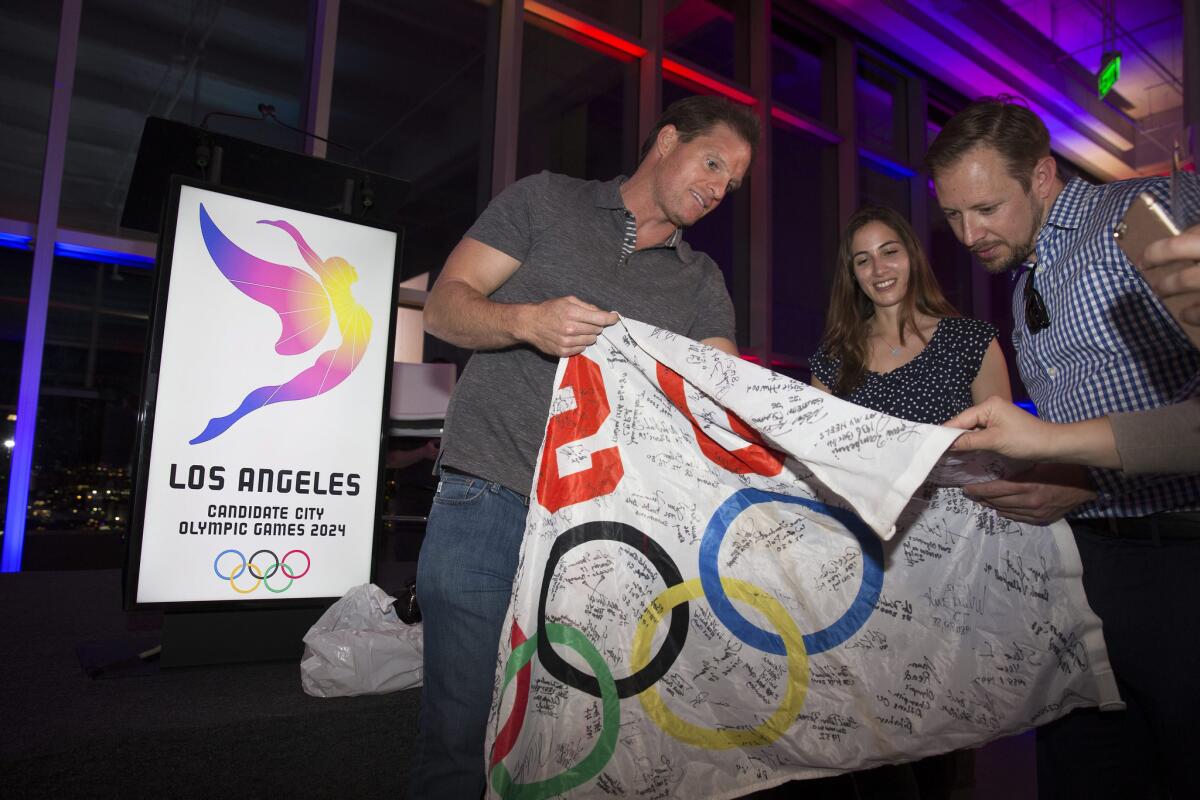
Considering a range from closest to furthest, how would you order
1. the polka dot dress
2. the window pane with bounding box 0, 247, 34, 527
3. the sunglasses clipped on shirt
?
the sunglasses clipped on shirt, the polka dot dress, the window pane with bounding box 0, 247, 34, 527

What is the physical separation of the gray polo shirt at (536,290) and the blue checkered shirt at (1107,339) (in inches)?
25.3

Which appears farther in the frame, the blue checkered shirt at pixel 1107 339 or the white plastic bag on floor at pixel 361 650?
the white plastic bag on floor at pixel 361 650

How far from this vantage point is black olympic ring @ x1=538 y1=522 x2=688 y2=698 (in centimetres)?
108

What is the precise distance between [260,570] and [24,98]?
3.22 m

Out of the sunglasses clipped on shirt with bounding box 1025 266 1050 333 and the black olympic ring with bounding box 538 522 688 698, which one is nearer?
the black olympic ring with bounding box 538 522 688 698

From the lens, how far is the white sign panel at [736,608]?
42.2 inches

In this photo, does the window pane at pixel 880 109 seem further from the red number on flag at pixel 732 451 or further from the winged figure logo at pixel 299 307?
the red number on flag at pixel 732 451

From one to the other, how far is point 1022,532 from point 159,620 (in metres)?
2.58

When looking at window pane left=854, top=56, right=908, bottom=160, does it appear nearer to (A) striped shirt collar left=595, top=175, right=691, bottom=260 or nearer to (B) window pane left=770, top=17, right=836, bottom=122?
(B) window pane left=770, top=17, right=836, bottom=122

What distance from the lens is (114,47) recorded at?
12.6 feet

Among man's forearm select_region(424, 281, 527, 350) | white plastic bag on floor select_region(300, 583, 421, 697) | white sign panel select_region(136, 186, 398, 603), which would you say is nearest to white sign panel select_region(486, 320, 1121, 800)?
man's forearm select_region(424, 281, 527, 350)

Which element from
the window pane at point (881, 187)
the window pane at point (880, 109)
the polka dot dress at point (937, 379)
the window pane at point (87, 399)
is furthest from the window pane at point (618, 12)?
the polka dot dress at point (937, 379)

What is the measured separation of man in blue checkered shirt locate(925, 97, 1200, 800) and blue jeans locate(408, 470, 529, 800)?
806mm

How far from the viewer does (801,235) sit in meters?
6.09
